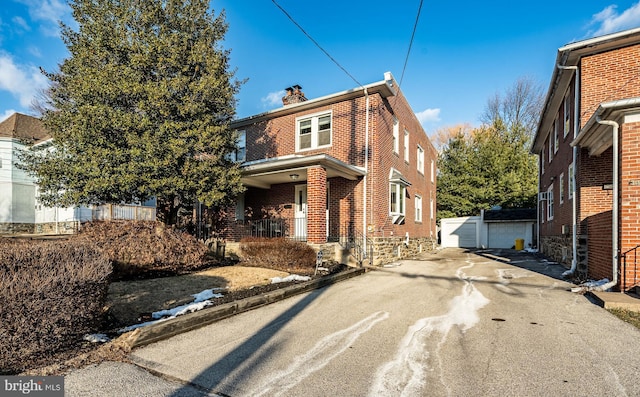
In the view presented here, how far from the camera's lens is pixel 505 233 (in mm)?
25031

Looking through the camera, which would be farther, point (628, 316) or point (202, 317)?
point (628, 316)

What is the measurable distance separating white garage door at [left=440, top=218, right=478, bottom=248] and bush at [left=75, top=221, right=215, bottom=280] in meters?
22.5

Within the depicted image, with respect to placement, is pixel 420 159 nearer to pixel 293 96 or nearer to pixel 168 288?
pixel 293 96

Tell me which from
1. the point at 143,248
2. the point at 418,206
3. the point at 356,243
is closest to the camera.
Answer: the point at 143,248

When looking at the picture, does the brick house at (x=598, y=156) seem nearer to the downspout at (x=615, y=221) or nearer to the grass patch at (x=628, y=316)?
the downspout at (x=615, y=221)

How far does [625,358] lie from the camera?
3.70 meters

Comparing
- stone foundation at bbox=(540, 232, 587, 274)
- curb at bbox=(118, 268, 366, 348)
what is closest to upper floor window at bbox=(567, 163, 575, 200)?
stone foundation at bbox=(540, 232, 587, 274)

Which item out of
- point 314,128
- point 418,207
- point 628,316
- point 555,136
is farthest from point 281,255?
point 555,136

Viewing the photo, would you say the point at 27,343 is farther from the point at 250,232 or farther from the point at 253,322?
the point at 250,232

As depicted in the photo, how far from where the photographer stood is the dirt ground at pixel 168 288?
521cm

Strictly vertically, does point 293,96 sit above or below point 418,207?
above

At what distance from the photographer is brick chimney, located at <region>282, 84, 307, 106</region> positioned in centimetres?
1556

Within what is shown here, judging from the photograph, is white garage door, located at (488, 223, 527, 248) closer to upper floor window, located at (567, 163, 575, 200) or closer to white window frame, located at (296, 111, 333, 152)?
upper floor window, located at (567, 163, 575, 200)

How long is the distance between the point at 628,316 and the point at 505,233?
21707mm
